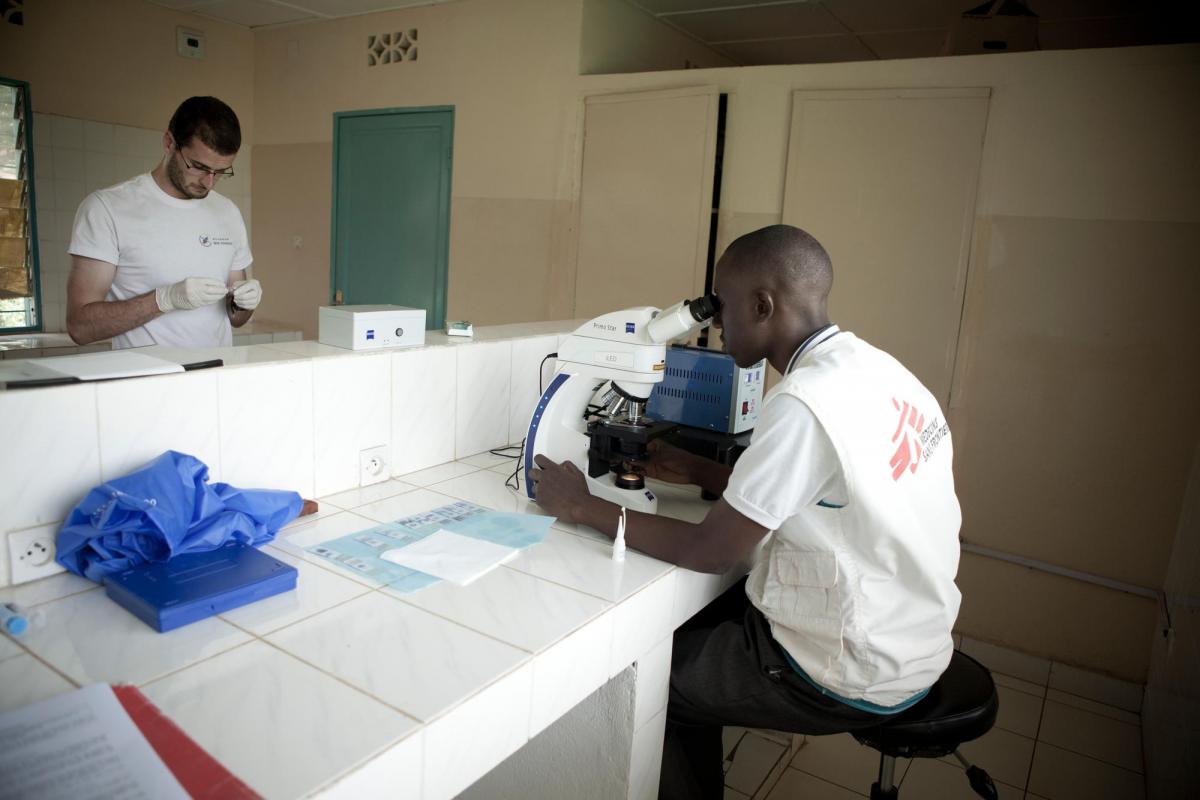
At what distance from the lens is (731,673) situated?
157cm

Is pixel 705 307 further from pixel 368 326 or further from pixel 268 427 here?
pixel 268 427

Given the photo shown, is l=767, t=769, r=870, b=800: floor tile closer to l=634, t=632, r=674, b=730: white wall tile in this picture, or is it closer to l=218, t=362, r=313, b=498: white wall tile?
l=634, t=632, r=674, b=730: white wall tile

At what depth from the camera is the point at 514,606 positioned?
1316 millimetres

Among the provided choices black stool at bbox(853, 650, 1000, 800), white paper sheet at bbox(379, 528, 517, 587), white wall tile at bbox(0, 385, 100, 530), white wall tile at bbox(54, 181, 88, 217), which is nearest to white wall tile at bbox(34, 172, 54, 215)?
white wall tile at bbox(54, 181, 88, 217)

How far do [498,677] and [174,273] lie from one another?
1826mm

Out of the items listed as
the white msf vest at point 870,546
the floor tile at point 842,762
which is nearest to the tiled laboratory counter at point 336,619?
the white msf vest at point 870,546

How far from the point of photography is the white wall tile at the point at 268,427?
1.53 meters

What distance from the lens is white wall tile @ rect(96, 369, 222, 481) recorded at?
4.38 ft

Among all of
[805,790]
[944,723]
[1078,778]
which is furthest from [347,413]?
[1078,778]

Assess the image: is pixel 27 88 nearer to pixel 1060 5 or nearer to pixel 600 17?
pixel 600 17

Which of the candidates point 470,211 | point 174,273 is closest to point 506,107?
point 470,211

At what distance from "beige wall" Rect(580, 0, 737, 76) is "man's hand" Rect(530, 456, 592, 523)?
2738 millimetres

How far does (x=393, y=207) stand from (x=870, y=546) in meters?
3.90

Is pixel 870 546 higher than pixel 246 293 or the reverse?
the reverse
